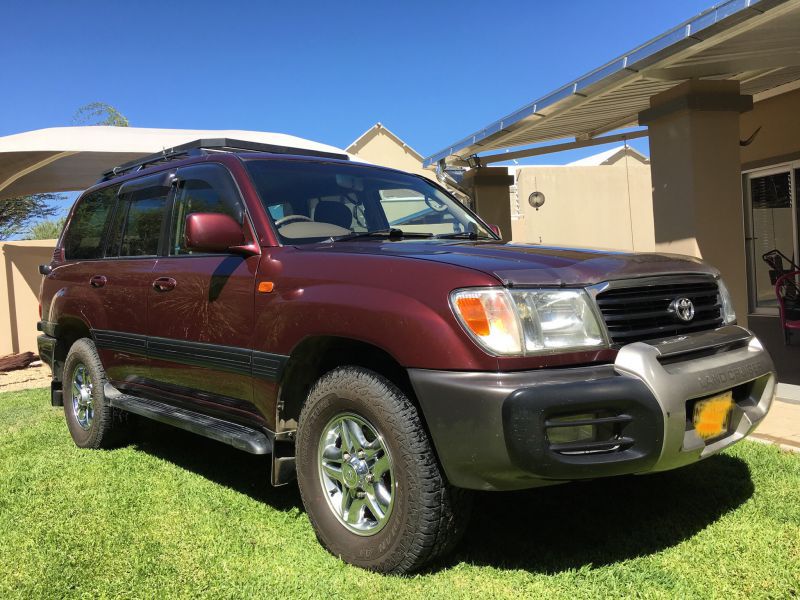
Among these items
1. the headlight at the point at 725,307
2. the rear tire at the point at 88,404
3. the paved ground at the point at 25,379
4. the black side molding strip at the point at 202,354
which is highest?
the headlight at the point at 725,307

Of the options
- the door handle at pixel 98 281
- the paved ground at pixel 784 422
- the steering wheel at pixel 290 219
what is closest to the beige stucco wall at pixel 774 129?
the paved ground at pixel 784 422

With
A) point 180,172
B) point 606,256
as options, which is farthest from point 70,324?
point 606,256

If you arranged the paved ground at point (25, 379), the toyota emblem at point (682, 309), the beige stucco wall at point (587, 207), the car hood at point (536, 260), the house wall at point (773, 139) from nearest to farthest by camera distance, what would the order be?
the car hood at point (536, 260)
the toyota emblem at point (682, 309)
the paved ground at point (25, 379)
the house wall at point (773, 139)
the beige stucco wall at point (587, 207)

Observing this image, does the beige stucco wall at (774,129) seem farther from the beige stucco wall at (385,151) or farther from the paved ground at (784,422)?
the beige stucco wall at (385,151)

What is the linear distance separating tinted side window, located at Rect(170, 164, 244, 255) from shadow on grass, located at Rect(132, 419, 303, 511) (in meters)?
1.47

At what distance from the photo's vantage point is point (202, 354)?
3502 millimetres

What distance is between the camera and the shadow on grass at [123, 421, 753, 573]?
2814mm

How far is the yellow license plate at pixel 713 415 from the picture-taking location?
254 cm

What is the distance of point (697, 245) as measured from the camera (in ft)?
19.0

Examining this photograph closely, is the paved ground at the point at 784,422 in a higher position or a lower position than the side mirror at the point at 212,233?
lower

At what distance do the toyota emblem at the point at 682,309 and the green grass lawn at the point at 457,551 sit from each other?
992mm

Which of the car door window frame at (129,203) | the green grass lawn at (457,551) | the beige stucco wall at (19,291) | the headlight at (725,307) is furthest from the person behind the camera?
the beige stucco wall at (19,291)

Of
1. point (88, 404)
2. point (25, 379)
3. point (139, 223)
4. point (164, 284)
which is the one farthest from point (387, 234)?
point (25, 379)

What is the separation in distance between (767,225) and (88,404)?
1012cm
